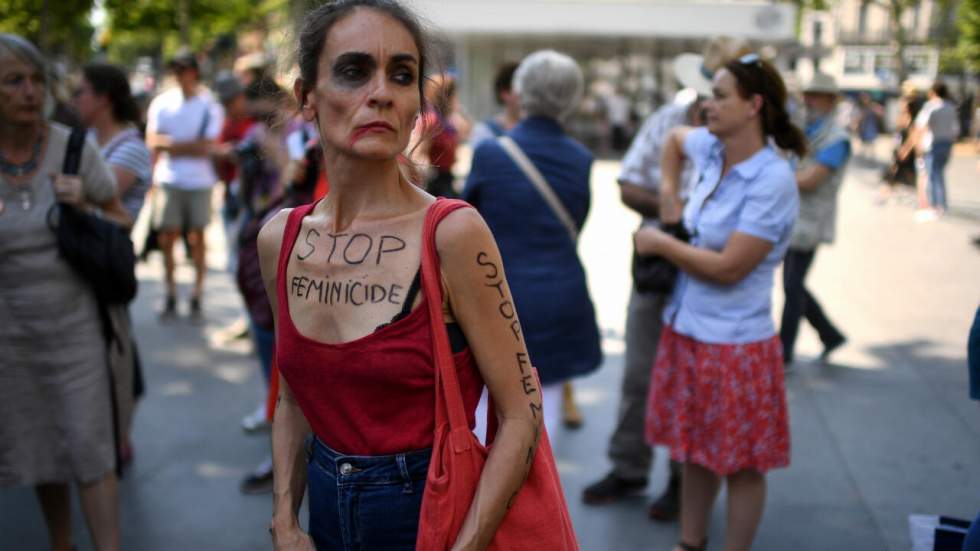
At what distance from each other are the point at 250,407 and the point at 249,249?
1.51 meters

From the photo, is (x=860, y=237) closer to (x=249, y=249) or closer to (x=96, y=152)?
(x=249, y=249)

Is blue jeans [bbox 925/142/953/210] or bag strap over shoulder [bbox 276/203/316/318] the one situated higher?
bag strap over shoulder [bbox 276/203/316/318]

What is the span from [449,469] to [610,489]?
109 inches

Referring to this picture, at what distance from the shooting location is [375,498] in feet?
5.71

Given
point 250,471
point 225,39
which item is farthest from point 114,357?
point 225,39

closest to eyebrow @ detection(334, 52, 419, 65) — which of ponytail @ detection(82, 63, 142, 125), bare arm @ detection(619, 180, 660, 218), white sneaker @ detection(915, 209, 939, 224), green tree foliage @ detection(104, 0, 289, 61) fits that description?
bare arm @ detection(619, 180, 660, 218)

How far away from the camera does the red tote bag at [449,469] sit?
165 cm

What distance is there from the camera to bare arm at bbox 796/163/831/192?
17.9 feet

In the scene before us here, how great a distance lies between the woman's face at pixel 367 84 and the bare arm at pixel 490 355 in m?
0.21

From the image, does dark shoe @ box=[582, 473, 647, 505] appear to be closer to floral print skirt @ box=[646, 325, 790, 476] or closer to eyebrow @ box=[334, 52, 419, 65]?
floral print skirt @ box=[646, 325, 790, 476]

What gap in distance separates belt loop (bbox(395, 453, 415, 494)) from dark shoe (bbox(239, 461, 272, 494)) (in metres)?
2.80

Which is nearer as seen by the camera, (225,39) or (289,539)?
(289,539)

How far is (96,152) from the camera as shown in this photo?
11.0 feet

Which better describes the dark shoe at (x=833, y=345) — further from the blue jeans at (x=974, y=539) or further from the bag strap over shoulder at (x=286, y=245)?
the bag strap over shoulder at (x=286, y=245)
